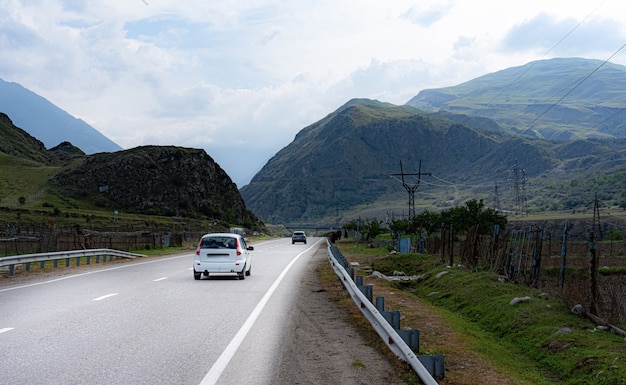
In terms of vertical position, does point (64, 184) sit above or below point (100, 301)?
above

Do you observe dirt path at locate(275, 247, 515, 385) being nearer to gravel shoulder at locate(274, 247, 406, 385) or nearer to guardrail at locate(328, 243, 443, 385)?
gravel shoulder at locate(274, 247, 406, 385)

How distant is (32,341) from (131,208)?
125396mm

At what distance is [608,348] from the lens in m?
9.72

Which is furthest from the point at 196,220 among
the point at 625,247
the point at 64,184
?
the point at 625,247

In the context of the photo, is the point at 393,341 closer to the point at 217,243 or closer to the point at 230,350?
the point at 230,350

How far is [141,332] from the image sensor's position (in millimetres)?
11359

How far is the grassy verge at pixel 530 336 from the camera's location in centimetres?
911

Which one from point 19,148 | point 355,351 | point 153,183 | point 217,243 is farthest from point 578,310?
point 19,148

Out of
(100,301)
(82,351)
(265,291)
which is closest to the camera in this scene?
(82,351)

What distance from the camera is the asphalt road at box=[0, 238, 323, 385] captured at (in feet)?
26.8

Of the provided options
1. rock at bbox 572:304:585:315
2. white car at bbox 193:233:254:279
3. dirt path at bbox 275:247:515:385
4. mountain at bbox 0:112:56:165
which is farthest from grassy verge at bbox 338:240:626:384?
mountain at bbox 0:112:56:165

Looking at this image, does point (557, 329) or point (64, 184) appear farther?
point (64, 184)

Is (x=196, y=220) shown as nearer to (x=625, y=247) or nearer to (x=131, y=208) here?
(x=131, y=208)

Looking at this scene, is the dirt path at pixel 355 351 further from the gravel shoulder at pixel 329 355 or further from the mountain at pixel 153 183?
Result: the mountain at pixel 153 183
